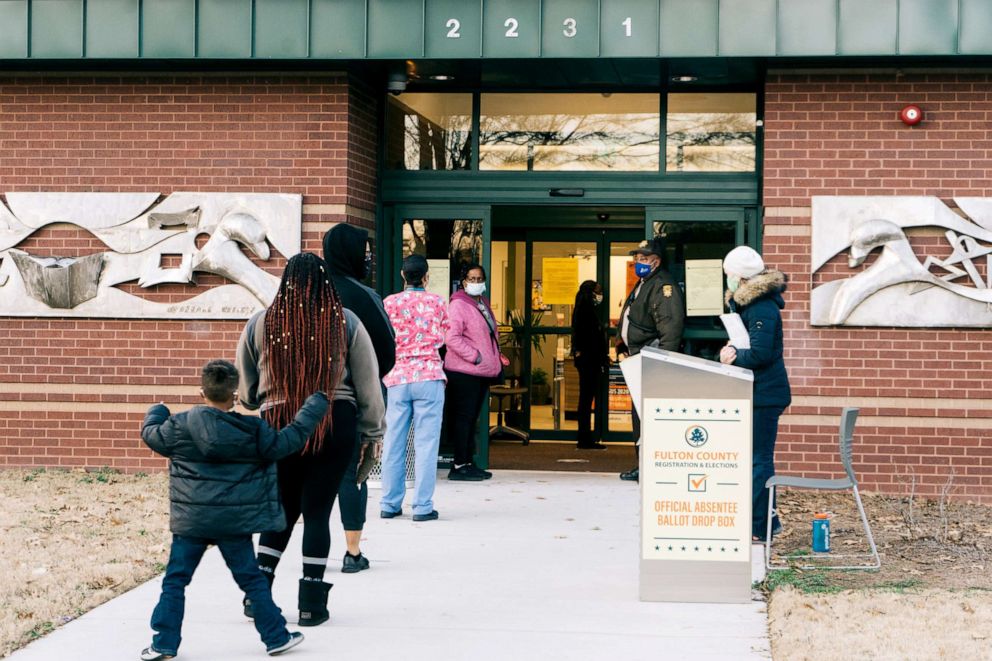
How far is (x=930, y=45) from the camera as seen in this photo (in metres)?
9.83

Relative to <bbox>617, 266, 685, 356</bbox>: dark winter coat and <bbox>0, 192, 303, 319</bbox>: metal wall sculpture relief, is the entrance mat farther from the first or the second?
<bbox>0, 192, 303, 319</bbox>: metal wall sculpture relief

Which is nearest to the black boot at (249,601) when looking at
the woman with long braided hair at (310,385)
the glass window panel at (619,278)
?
the woman with long braided hair at (310,385)

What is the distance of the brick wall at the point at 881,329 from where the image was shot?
1055 cm

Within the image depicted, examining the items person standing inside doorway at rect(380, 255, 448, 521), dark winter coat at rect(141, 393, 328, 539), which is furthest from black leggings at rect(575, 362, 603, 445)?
dark winter coat at rect(141, 393, 328, 539)

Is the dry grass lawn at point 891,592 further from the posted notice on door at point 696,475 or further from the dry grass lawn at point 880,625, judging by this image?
the posted notice on door at point 696,475

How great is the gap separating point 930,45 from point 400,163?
4749 millimetres

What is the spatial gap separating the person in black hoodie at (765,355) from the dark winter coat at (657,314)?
110 inches

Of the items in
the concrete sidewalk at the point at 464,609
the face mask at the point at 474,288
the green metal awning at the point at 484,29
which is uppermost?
the green metal awning at the point at 484,29

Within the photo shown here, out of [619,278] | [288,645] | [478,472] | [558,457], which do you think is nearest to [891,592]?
[288,645]

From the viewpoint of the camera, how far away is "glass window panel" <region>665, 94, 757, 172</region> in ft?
38.0

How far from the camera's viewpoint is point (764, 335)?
314 inches

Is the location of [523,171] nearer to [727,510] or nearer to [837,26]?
[837,26]

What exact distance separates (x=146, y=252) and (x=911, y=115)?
6.57 metres

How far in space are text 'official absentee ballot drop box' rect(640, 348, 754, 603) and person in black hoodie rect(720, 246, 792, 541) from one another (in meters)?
1.29
